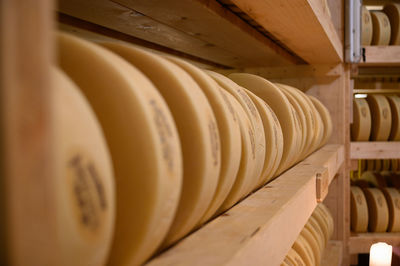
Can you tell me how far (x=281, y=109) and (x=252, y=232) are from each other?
650 millimetres

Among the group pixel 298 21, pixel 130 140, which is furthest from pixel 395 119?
pixel 130 140

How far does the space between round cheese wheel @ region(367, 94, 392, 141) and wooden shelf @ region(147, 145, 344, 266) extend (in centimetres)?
187

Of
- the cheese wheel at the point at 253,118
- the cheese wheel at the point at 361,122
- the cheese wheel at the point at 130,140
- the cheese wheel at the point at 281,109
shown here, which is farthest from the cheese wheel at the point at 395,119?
the cheese wheel at the point at 130,140

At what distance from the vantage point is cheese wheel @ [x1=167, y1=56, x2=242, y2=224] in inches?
23.5

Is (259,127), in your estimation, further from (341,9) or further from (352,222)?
(352,222)

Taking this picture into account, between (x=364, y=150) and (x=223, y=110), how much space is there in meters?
2.18

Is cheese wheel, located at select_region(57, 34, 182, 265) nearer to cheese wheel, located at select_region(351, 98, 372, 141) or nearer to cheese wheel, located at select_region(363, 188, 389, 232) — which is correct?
cheese wheel, located at select_region(351, 98, 372, 141)

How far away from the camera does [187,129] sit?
52 centimetres

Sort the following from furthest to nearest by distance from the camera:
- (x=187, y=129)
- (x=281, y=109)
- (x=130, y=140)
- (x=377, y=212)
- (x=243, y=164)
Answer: (x=377, y=212), (x=281, y=109), (x=243, y=164), (x=187, y=129), (x=130, y=140)

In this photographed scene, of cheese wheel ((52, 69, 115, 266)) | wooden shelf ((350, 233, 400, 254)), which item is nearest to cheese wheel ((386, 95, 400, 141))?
wooden shelf ((350, 233, 400, 254))

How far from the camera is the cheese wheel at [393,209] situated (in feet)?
8.97

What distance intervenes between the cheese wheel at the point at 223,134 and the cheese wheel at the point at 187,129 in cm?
6

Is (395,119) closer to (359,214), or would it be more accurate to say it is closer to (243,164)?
(359,214)

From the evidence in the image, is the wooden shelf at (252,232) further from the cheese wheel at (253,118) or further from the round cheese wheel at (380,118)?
the round cheese wheel at (380,118)
